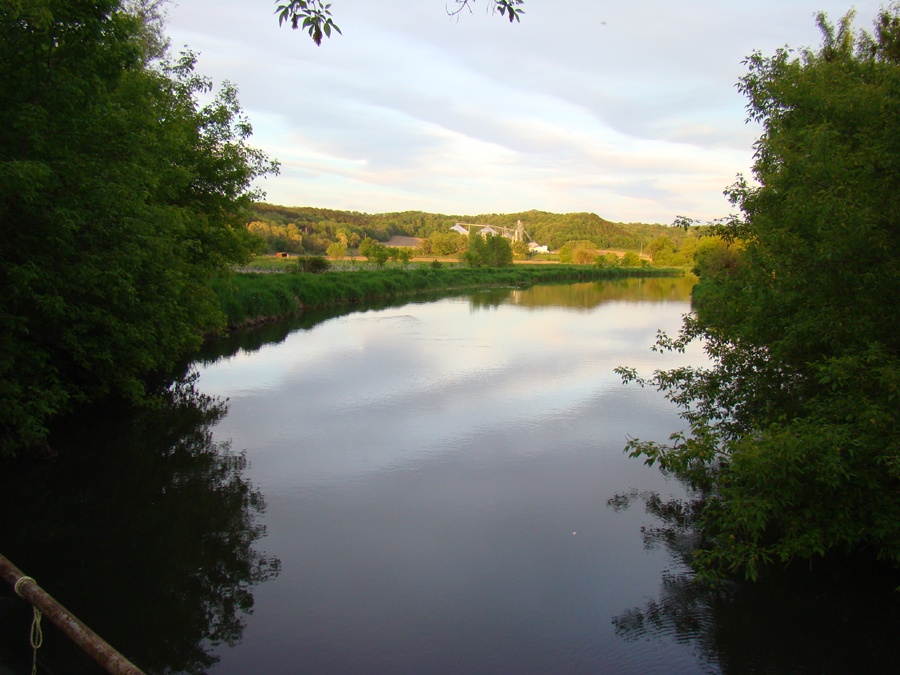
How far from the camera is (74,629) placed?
2492 mm

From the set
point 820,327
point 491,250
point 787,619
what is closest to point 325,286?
point 820,327

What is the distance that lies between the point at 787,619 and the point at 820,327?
2.32 metres

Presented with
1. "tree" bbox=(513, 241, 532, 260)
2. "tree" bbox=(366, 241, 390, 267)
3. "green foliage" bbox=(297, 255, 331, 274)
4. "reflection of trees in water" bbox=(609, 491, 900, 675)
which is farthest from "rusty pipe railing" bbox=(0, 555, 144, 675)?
"tree" bbox=(513, 241, 532, 260)

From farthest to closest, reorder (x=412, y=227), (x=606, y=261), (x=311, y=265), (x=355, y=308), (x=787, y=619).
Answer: (x=412, y=227)
(x=606, y=261)
(x=311, y=265)
(x=355, y=308)
(x=787, y=619)

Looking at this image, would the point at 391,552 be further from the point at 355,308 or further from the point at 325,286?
the point at 325,286

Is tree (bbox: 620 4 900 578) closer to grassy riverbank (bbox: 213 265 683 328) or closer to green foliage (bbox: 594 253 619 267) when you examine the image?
grassy riverbank (bbox: 213 265 683 328)

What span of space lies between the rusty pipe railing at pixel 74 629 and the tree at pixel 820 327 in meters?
3.81

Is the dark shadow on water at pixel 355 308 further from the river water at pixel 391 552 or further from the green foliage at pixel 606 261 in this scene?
the green foliage at pixel 606 261

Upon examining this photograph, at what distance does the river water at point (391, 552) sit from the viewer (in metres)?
4.27

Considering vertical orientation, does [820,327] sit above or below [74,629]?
above

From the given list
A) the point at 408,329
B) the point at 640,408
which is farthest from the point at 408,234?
the point at 640,408

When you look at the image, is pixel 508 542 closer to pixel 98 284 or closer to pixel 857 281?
pixel 857 281

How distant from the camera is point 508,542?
19.1ft

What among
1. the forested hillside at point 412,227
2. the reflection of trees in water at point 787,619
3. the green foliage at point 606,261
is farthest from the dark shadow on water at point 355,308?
the green foliage at point 606,261
